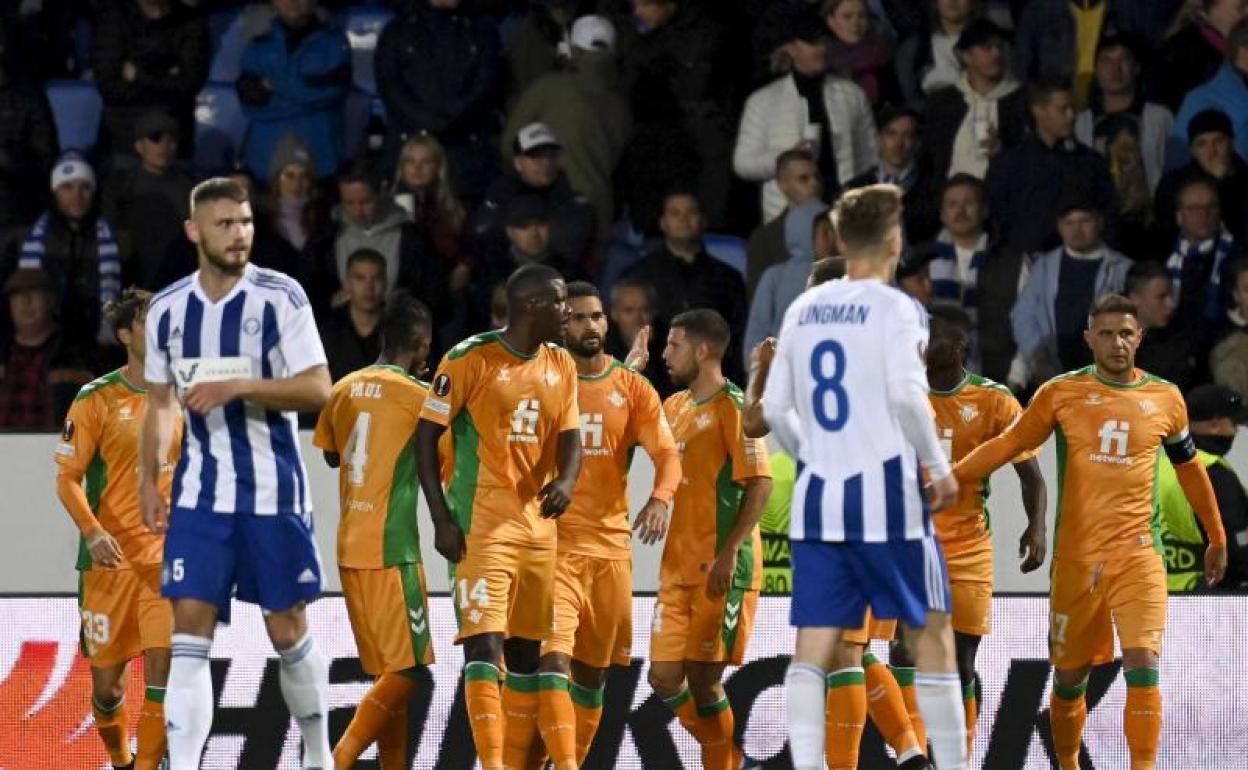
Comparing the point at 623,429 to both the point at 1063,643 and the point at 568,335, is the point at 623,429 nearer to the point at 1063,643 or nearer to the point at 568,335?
the point at 568,335

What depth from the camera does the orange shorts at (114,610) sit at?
11258mm

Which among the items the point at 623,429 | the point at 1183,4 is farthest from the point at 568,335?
the point at 1183,4

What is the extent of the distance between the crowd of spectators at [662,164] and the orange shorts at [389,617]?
3625 mm

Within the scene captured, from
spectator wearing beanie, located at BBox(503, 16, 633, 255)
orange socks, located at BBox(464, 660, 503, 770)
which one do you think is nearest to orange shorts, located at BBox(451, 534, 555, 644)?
orange socks, located at BBox(464, 660, 503, 770)

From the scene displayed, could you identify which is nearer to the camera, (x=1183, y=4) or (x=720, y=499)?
(x=720, y=499)

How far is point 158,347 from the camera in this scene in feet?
30.5

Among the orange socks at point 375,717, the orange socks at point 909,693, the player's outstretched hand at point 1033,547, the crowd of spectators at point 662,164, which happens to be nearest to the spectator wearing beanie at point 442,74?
the crowd of spectators at point 662,164

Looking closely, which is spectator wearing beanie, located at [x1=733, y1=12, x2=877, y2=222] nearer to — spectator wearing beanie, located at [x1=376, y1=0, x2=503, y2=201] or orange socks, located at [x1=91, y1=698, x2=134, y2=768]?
spectator wearing beanie, located at [x1=376, y1=0, x2=503, y2=201]

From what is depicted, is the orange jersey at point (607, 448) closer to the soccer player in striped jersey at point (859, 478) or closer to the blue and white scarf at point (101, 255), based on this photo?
the soccer player in striped jersey at point (859, 478)

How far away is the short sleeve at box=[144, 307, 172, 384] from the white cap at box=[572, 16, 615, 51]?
735cm

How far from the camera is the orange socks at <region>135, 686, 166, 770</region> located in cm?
1107

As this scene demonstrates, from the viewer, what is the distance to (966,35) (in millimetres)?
15844

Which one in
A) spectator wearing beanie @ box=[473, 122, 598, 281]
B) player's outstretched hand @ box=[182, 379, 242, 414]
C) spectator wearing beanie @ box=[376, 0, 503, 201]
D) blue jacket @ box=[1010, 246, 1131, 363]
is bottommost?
player's outstretched hand @ box=[182, 379, 242, 414]

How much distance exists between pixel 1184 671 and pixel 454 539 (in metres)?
3.82
